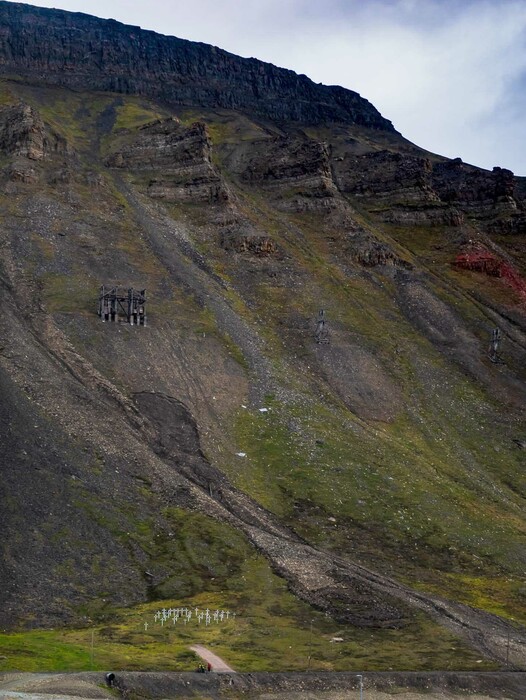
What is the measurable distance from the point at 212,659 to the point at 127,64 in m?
155

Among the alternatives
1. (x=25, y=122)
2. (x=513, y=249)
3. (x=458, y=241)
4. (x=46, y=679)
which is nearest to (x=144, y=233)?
(x=25, y=122)

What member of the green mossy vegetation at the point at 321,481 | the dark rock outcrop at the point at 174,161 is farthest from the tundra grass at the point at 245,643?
the dark rock outcrop at the point at 174,161

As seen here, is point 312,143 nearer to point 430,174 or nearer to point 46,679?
point 430,174

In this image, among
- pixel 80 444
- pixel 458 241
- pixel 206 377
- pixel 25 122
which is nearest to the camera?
pixel 80 444

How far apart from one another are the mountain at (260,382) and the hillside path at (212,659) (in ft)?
7.50

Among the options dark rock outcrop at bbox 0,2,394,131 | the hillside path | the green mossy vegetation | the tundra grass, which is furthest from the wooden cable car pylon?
dark rock outcrop at bbox 0,2,394,131

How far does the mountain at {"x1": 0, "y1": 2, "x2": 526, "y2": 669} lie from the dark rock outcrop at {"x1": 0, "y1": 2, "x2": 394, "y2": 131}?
1079 cm

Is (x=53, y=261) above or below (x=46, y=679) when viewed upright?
above

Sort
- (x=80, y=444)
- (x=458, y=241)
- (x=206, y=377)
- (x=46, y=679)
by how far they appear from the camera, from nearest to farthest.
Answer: (x=46, y=679) → (x=80, y=444) → (x=206, y=377) → (x=458, y=241)

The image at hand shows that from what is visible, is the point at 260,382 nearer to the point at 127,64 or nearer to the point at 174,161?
the point at 174,161

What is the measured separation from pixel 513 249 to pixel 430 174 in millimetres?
22867

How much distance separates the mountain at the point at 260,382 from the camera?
61.9 m

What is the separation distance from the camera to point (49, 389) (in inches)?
3044

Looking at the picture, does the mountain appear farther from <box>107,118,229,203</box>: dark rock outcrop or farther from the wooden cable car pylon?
the wooden cable car pylon
